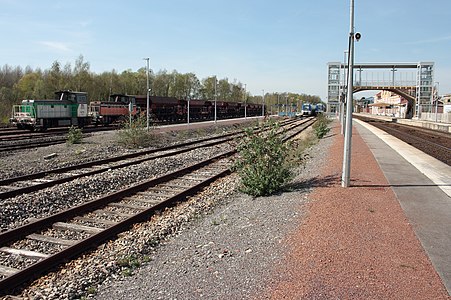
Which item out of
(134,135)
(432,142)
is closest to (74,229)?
(134,135)

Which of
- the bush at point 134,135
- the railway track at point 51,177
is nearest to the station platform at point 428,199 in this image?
the railway track at point 51,177

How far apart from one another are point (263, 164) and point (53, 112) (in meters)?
24.7

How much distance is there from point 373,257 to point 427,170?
27.6ft

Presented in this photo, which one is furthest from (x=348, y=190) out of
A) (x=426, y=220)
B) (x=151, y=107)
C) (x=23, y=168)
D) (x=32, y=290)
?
(x=151, y=107)

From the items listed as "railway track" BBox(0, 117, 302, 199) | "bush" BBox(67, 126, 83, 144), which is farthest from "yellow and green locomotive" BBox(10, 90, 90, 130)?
"railway track" BBox(0, 117, 302, 199)

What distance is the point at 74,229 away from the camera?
7.32 meters

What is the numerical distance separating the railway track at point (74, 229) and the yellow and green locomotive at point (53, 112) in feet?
68.0

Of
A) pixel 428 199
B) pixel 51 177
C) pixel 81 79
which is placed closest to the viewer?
pixel 428 199

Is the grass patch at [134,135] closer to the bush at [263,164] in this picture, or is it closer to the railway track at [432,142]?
the bush at [263,164]

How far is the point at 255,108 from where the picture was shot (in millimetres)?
84625

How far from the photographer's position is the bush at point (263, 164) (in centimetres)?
956

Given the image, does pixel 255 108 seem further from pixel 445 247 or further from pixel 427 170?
pixel 445 247

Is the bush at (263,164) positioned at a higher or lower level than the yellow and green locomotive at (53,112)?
lower

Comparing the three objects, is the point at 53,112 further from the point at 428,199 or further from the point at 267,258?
the point at 267,258
